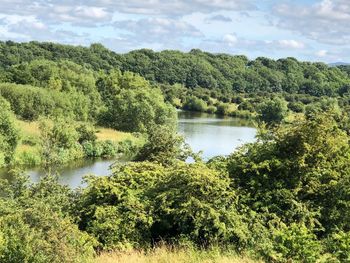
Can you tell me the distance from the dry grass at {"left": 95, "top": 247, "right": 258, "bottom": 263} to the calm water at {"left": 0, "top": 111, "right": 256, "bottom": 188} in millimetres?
11562

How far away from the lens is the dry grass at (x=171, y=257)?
10.2 metres

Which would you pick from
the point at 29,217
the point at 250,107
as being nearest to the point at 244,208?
the point at 29,217

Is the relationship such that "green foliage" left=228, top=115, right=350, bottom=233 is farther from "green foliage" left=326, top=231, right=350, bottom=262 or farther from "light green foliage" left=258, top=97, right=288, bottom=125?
"light green foliage" left=258, top=97, right=288, bottom=125

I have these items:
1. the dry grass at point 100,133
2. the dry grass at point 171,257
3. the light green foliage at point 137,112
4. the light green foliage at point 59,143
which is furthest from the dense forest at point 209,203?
the light green foliage at point 137,112

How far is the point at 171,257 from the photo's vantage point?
10.3 metres

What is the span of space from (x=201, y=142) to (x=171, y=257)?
53780 millimetres

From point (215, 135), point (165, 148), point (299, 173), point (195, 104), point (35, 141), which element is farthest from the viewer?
point (195, 104)

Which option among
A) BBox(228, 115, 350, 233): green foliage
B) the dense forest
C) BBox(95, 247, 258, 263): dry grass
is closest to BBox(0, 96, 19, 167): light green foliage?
the dense forest

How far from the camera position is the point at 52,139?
5009 cm

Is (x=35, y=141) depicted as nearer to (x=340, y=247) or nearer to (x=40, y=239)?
(x=40, y=239)

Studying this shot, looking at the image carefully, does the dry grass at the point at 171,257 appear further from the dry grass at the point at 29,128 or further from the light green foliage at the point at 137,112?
the light green foliage at the point at 137,112

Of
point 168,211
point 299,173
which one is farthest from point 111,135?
point 168,211

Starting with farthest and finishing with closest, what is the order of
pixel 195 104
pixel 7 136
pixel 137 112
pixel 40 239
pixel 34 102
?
pixel 195 104
pixel 137 112
pixel 34 102
pixel 7 136
pixel 40 239

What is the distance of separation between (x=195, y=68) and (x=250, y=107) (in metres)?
61.1
